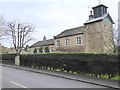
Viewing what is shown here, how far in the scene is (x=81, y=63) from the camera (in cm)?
1869

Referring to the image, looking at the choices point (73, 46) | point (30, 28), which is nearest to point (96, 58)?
point (73, 46)

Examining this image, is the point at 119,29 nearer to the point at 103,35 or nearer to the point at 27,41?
the point at 103,35

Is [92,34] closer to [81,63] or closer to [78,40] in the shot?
[78,40]

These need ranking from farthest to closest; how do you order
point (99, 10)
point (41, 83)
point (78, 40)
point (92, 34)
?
point (99, 10), point (78, 40), point (92, 34), point (41, 83)

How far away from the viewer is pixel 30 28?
53.5 meters

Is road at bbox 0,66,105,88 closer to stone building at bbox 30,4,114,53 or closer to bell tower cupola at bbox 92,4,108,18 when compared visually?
stone building at bbox 30,4,114,53

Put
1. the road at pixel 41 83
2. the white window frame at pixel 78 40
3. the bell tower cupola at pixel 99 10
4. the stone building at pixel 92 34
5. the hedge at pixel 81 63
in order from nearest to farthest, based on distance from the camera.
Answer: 1. the road at pixel 41 83
2. the hedge at pixel 81 63
3. the stone building at pixel 92 34
4. the white window frame at pixel 78 40
5. the bell tower cupola at pixel 99 10

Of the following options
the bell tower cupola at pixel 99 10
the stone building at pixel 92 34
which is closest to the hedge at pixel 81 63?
the stone building at pixel 92 34

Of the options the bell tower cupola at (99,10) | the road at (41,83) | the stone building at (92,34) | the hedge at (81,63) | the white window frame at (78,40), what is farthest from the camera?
the bell tower cupola at (99,10)

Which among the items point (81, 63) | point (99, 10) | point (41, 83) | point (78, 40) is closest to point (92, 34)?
point (78, 40)

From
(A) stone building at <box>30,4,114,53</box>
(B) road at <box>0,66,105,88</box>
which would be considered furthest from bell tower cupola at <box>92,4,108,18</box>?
(B) road at <box>0,66,105,88</box>

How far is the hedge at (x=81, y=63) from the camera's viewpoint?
15789 mm

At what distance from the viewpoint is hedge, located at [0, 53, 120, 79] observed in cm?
1579

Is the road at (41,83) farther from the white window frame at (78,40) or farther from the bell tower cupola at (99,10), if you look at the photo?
the bell tower cupola at (99,10)
